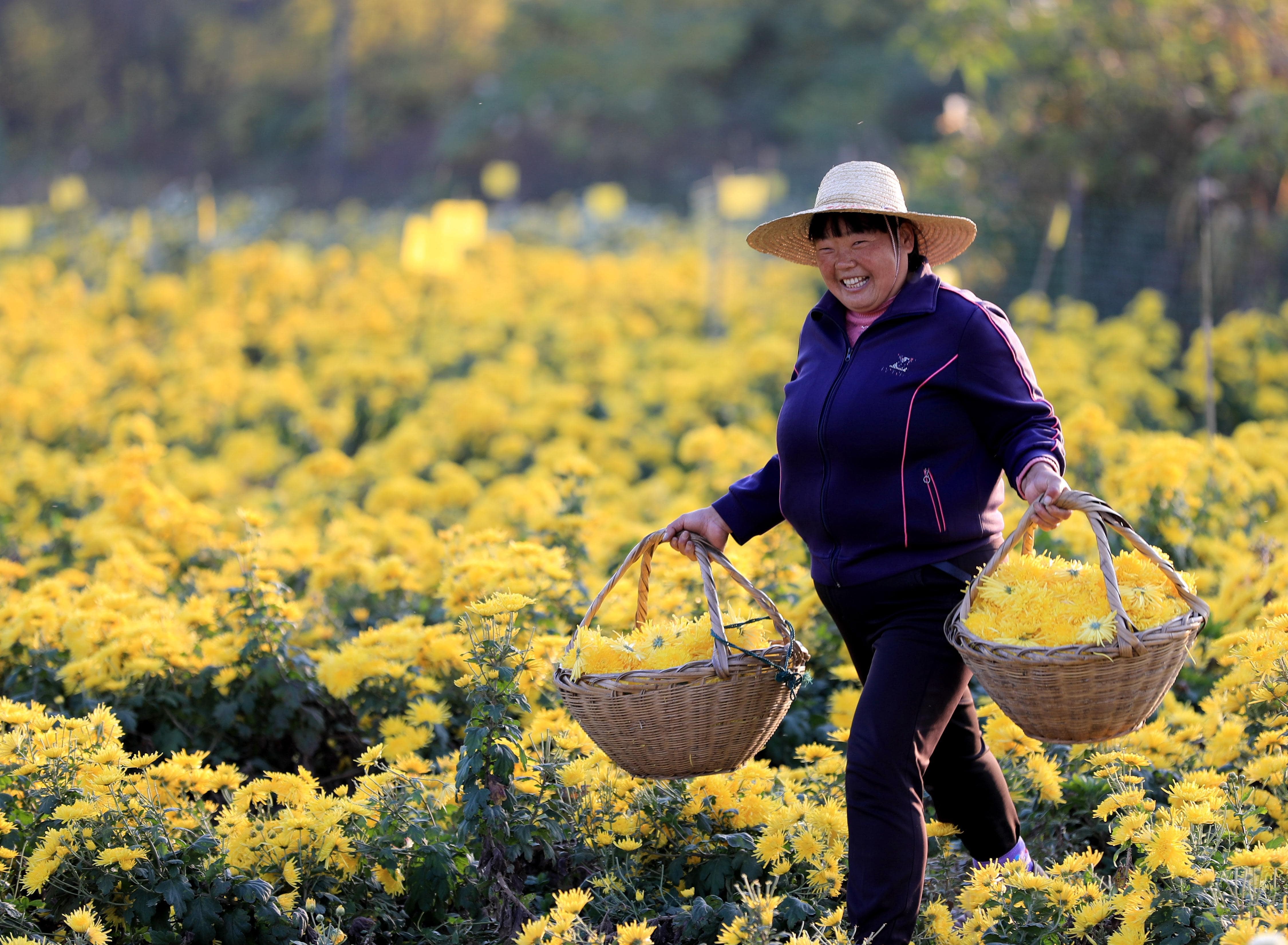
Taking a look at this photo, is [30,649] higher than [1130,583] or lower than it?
lower

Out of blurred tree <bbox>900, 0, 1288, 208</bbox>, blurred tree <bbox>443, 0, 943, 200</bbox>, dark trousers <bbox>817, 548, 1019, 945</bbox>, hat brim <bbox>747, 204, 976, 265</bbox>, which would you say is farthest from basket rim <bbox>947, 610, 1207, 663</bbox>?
blurred tree <bbox>443, 0, 943, 200</bbox>

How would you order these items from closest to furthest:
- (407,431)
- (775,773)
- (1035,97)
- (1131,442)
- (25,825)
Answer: (25,825), (775,773), (1131,442), (407,431), (1035,97)

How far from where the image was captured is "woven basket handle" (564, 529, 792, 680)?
8.02 feet

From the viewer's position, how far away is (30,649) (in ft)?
11.7

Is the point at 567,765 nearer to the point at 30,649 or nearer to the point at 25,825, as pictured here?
the point at 25,825

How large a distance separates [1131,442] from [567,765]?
301 centimetres

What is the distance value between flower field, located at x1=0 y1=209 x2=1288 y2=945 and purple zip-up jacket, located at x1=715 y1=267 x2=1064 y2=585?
1.40ft

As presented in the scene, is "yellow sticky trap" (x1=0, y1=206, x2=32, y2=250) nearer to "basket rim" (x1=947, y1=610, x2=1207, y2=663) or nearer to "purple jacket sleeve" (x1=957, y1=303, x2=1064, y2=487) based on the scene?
"purple jacket sleeve" (x1=957, y1=303, x2=1064, y2=487)

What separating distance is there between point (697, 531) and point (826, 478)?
366mm

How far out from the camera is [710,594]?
2463 mm

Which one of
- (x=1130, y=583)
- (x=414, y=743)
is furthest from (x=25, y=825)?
(x=1130, y=583)

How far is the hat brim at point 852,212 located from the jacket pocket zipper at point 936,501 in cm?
49

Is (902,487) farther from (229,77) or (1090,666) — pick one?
(229,77)

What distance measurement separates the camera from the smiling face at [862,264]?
8.37ft
